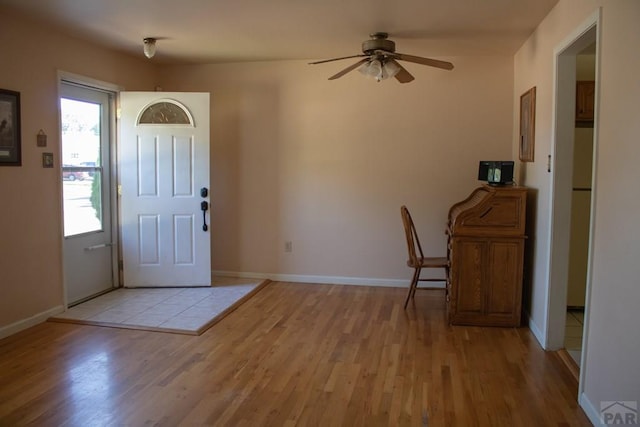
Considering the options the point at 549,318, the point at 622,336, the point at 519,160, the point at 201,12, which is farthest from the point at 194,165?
the point at 622,336

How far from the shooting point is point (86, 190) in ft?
15.8

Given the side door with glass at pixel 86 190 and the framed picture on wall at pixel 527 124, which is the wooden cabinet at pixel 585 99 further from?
the side door with glass at pixel 86 190

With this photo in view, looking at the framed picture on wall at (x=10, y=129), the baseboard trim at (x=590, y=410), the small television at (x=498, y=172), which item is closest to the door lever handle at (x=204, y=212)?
the framed picture on wall at (x=10, y=129)

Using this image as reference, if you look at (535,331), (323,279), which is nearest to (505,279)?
(535,331)

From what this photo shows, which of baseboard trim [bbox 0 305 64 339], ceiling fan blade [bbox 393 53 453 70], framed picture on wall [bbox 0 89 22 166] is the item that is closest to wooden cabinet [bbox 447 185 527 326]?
ceiling fan blade [bbox 393 53 453 70]

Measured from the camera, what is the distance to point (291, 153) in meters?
5.59

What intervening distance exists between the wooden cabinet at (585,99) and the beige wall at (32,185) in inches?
170

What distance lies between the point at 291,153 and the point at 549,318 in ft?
10.2

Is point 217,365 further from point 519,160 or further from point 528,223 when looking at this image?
point 519,160

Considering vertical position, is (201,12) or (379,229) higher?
(201,12)

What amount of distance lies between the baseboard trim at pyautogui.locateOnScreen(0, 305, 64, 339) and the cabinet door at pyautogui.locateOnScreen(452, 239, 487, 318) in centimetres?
337

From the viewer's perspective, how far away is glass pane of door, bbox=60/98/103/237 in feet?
14.8

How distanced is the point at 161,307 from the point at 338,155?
237cm

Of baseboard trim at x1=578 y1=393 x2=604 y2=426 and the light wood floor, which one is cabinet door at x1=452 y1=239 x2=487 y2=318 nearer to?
the light wood floor
